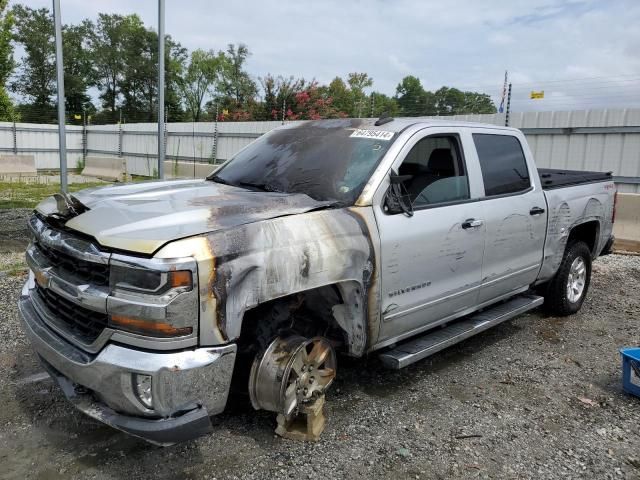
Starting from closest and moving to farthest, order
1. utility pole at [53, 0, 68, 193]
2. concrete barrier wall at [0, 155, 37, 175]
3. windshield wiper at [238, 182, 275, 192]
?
windshield wiper at [238, 182, 275, 192] < utility pole at [53, 0, 68, 193] < concrete barrier wall at [0, 155, 37, 175]

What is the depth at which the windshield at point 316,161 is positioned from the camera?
338 cm

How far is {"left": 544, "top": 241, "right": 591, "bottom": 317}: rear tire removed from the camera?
5.26 metres

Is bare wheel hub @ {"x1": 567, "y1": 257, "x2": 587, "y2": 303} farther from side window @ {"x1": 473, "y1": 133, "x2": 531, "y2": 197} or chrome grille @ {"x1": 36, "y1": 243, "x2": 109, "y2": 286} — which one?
chrome grille @ {"x1": 36, "y1": 243, "x2": 109, "y2": 286}

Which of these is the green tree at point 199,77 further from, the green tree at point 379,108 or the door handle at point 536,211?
the door handle at point 536,211

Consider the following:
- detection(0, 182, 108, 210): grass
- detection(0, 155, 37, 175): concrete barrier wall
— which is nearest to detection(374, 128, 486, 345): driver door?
detection(0, 182, 108, 210): grass

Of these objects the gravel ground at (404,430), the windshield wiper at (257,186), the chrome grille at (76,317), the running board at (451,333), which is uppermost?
the windshield wiper at (257,186)

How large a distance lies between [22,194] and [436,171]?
12.9m

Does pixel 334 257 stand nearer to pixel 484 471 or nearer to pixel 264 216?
pixel 264 216

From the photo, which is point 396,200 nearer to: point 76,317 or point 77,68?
point 76,317

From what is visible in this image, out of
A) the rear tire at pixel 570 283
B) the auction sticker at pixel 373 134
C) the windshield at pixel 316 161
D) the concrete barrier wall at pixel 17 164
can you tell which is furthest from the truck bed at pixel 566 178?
the concrete barrier wall at pixel 17 164

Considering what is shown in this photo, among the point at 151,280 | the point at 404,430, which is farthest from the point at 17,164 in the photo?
the point at 404,430

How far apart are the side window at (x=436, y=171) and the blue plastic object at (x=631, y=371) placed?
5.41 feet

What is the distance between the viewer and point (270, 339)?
9.25 feet

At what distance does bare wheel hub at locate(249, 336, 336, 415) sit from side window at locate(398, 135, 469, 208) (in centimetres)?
138
